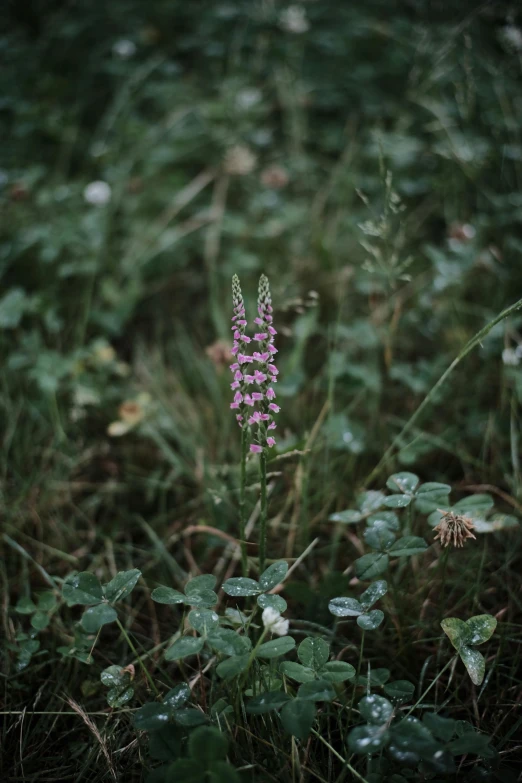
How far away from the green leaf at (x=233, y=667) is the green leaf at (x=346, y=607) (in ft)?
0.72

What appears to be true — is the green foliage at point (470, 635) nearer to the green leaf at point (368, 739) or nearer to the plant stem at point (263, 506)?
the green leaf at point (368, 739)

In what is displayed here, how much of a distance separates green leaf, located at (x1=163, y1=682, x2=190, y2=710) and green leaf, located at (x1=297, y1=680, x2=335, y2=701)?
0.23 meters

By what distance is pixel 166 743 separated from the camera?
972mm

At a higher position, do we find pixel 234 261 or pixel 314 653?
pixel 234 261

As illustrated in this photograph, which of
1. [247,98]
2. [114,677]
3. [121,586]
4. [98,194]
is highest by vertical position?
[247,98]

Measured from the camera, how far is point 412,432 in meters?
1.82

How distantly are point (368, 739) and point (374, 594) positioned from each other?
0.29m

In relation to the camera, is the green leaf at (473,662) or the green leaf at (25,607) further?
the green leaf at (25,607)

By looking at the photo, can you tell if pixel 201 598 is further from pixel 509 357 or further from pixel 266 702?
pixel 509 357

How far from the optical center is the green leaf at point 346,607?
1125 millimetres

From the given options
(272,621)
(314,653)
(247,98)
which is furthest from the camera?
(247,98)

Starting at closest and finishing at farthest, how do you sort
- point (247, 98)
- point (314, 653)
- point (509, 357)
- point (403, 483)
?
point (314, 653) < point (403, 483) < point (509, 357) < point (247, 98)

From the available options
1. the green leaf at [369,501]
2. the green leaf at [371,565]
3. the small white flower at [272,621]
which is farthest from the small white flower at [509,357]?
the small white flower at [272,621]

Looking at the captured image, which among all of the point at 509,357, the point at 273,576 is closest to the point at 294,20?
the point at 509,357
